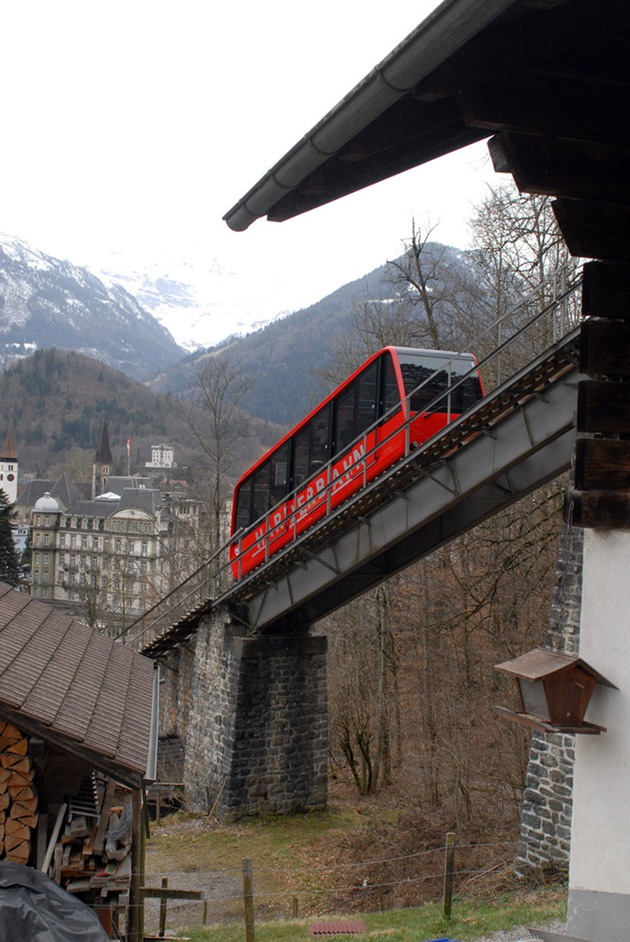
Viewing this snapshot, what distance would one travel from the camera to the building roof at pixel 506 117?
3885 millimetres

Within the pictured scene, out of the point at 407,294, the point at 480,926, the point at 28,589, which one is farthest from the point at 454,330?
the point at 28,589

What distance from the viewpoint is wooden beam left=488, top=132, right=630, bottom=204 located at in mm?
4703

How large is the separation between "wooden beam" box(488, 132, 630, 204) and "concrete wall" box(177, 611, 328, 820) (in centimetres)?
1316

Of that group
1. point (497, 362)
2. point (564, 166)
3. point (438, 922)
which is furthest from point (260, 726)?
point (564, 166)

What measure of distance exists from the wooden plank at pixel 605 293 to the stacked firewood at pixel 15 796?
5.39 meters

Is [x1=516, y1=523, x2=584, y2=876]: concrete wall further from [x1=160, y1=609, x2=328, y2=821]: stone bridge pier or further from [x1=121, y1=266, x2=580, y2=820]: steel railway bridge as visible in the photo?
[x1=160, y1=609, x2=328, y2=821]: stone bridge pier

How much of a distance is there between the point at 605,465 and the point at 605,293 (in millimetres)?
905

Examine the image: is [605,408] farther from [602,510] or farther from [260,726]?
[260,726]

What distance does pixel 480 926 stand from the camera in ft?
31.2

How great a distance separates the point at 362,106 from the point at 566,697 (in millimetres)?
3213

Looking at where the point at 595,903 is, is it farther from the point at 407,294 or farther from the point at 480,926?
the point at 407,294

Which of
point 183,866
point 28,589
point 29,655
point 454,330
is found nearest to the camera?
point 29,655

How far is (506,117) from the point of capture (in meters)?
4.47

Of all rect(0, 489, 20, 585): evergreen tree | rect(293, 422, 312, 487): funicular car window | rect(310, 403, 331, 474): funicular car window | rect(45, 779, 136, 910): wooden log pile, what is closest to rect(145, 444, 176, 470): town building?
rect(0, 489, 20, 585): evergreen tree
